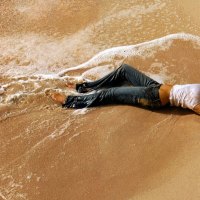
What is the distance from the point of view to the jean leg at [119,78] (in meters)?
4.14

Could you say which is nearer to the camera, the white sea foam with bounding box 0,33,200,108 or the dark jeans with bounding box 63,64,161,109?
the dark jeans with bounding box 63,64,161,109

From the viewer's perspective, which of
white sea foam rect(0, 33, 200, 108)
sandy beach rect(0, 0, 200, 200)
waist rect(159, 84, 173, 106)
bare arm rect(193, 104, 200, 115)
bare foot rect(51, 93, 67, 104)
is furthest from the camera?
white sea foam rect(0, 33, 200, 108)

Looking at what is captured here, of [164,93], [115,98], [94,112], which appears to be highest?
[164,93]

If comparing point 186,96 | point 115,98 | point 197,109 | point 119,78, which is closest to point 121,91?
point 115,98

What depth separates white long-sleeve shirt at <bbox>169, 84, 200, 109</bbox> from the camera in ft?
11.9

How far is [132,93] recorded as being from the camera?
390 cm

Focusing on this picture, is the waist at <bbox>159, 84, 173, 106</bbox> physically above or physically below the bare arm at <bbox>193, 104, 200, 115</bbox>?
above

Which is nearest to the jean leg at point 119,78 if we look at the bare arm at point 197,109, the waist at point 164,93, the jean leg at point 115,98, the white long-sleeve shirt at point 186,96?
the jean leg at point 115,98

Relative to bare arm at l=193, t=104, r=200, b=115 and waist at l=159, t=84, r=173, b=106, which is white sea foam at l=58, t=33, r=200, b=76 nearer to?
waist at l=159, t=84, r=173, b=106

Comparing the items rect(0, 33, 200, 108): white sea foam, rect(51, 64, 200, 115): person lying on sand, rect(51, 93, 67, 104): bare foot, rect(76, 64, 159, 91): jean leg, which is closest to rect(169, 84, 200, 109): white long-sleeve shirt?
rect(51, 64, 200, 115): person lying on sand

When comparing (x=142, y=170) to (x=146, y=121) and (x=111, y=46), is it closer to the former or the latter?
(x=146, y=121)

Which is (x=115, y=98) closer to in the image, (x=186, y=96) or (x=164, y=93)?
(x=164, y=93)

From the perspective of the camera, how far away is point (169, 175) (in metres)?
3.29

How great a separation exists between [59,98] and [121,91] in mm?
661
